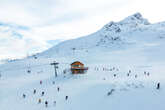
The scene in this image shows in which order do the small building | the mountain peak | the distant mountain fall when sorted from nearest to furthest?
1. the small building
2. the distant mountain
3. the mountain peak

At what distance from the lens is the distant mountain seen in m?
105

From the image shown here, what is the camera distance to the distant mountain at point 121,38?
10514cm

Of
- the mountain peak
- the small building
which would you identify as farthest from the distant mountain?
the small building

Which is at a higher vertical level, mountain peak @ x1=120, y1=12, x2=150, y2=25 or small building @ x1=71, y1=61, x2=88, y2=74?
mountain peak @ x1=120, y1=12, x2=150, y2=25

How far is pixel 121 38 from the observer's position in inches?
4791

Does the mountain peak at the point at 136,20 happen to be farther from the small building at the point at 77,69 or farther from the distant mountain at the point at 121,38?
the small building at the point at 77,69

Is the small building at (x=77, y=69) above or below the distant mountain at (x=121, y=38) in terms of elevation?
below

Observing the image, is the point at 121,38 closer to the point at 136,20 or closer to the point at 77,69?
the point at 136,20

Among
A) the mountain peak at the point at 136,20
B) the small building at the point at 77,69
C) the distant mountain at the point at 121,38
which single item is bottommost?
the small building at the point at 77,69

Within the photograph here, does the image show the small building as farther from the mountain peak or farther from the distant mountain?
the mountain peak

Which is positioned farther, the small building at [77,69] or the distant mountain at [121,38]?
the distant mountain at [121,38]

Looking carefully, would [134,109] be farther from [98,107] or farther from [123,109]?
[98,107]

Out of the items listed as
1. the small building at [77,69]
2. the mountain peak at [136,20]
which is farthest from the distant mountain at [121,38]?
the small building at [77,69]

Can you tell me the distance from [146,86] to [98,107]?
25.0 ft
